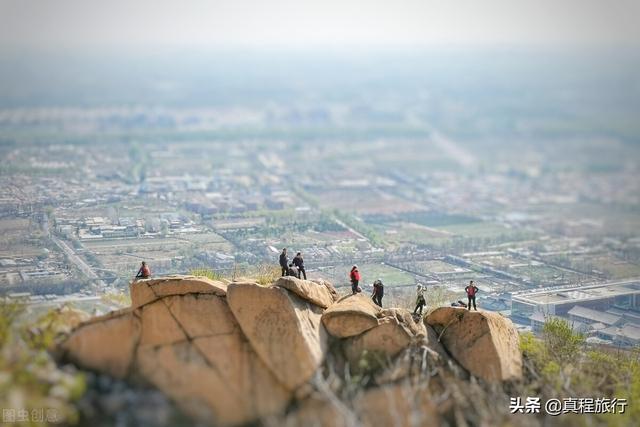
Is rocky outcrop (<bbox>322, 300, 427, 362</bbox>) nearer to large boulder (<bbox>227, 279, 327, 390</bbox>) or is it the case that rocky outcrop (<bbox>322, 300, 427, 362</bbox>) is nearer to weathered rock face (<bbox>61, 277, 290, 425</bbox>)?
large boulder (<bbox>227, 279, 327, 390</bbox>)

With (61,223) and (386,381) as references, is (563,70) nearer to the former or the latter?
(61,223)

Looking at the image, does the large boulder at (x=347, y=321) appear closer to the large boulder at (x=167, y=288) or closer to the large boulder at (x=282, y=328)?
the large boulder at (x=282, y=328)

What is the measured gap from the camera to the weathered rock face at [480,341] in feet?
69.1

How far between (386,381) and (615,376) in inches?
263

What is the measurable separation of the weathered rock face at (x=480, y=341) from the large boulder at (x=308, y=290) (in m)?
2.48

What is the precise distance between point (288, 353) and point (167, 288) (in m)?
3.18

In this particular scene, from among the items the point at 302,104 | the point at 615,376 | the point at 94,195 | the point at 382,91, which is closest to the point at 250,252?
the point at 94,195

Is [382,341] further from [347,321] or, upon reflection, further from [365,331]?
[347,321]

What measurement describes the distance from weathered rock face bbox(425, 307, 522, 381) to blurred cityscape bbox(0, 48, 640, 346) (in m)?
7.76

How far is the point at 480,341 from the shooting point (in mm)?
21500

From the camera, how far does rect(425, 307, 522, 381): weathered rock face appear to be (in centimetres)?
2105

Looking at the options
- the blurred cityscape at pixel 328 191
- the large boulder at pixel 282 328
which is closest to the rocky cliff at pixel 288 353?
the large boulder at pixel 282 328

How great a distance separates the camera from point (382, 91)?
133 metres

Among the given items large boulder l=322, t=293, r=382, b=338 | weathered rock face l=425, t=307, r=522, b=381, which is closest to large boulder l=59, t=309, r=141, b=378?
large boulder l=322, t=293, r=382, b=338
